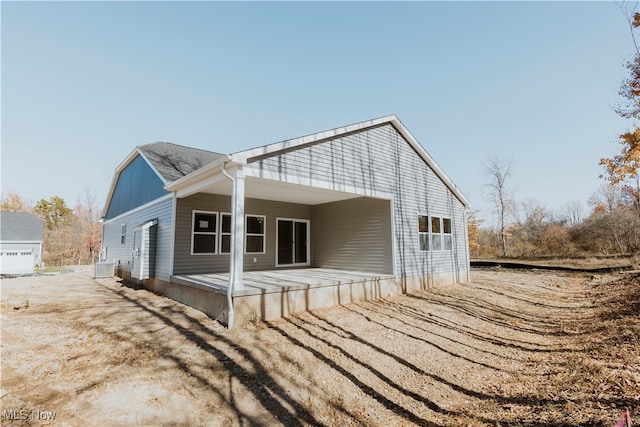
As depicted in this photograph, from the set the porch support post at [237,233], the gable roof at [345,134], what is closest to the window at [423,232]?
the gable roof at [345,134]

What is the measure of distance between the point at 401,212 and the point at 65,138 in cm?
1972

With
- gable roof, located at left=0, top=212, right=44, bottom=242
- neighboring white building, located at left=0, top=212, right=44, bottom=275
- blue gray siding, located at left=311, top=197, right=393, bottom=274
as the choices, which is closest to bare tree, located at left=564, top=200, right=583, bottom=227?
blue gray siding, located at left=311, top=197, right=393, bottom=274

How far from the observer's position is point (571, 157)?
20.2 meters

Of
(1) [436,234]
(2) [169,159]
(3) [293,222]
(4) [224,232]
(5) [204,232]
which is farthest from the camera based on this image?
(3) [293,222]

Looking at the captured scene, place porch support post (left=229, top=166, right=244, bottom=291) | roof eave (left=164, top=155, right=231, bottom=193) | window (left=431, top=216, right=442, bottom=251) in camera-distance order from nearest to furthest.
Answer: porch support post (left=229, top=166, right=244, bottom=291) < roof eave (left=164, top=155, right=231, bottom=193) < window (left=431, top=216, right=442, bottom=251)

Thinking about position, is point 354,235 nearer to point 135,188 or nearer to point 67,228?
point 135,188

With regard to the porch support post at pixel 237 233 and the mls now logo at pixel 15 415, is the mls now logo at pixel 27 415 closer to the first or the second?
the mls now logo at pixel 15 415

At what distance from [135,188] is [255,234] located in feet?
19.1

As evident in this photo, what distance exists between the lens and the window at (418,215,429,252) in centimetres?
1084

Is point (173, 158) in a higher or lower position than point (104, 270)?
higher

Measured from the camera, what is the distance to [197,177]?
7418 millimetres

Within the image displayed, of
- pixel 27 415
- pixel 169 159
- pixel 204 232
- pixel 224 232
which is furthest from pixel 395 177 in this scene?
pixel 27 415

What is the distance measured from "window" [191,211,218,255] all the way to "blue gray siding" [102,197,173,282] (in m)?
0.72

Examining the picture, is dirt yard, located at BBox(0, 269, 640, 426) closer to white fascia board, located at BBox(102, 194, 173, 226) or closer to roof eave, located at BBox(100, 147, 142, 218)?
white fascia board, located at BBox(102, 194, 173, 226)
